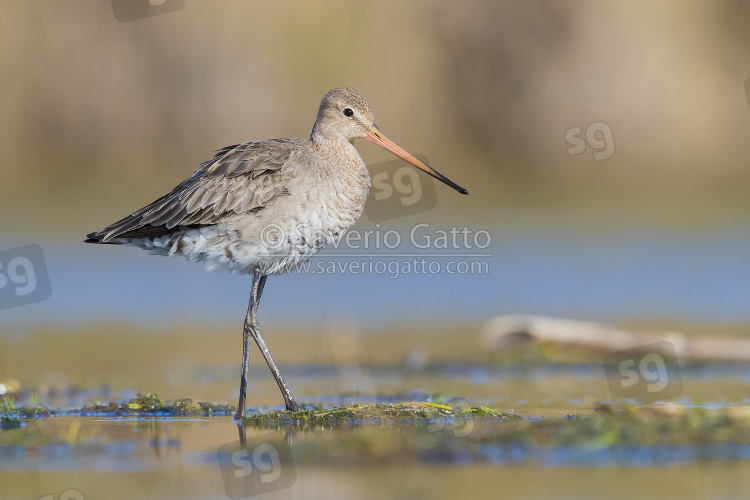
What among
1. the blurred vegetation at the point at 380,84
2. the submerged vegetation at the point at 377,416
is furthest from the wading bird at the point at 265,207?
the blurred vegetation at the point at 380,84

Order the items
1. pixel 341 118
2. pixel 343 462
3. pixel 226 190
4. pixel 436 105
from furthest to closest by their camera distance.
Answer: pixel 436 105, pixel 341 118, pixel 226 190, pixel 343 462

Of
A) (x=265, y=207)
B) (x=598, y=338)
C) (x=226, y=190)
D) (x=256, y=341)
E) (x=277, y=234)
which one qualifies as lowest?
(x=598, y=338)

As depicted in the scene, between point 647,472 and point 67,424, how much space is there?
379 centimetres

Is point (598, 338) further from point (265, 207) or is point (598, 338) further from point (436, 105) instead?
point (436, 105)

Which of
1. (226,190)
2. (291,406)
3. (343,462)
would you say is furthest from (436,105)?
(343,462)

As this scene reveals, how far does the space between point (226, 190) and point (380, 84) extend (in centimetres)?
929

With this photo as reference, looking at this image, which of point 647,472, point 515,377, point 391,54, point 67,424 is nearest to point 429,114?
point 391,54

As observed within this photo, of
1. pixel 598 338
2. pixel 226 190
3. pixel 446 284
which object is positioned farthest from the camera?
pixel 446 284

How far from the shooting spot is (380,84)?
17203mm

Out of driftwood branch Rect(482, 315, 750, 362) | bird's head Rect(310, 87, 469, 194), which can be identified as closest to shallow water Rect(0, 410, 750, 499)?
bird's head Rect(310, 87, 469, 194)

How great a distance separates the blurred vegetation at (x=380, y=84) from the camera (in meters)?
16.6

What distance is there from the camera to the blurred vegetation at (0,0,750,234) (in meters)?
16.6

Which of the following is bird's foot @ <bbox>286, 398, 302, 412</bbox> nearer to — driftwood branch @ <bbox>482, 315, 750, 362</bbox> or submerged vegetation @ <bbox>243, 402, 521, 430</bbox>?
submerged vegetation @ <bbox>243, 402, 521, 430</bbox>

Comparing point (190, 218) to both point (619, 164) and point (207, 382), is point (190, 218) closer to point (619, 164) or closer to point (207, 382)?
point (207, 382)
